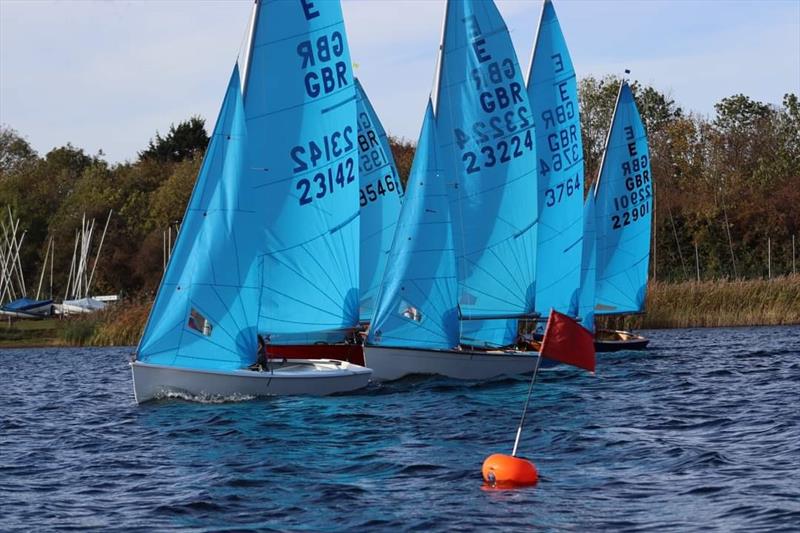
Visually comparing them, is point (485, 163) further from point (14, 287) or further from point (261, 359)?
point (14, 287)

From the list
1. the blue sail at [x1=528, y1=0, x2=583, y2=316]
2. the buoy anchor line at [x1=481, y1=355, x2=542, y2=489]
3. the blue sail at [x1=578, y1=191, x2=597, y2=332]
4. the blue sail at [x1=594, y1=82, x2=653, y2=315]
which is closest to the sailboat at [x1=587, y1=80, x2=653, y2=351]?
the blue sail at [x1=594, y1=82, x2=653, y2=315]

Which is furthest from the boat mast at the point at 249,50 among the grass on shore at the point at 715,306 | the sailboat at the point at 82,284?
the sailboat at the point at 82,284

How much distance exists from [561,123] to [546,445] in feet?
53.3

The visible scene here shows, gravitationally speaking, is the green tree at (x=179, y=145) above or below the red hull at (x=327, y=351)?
above

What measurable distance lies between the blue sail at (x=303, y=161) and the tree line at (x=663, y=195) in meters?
32.8

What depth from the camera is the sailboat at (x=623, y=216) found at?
126ft

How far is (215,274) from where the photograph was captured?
22.1m

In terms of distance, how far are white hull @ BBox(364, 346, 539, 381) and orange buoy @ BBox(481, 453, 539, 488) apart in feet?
35.6

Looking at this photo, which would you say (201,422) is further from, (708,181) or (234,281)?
(708,181)

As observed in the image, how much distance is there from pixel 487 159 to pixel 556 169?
4.10 meters

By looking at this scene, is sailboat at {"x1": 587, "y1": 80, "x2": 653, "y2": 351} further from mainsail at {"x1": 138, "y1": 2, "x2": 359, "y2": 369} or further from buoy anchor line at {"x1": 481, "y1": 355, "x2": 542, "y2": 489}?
buoy anchor line at {"x1": 481, "y1": 355, "x2": 542, "y2": 489}

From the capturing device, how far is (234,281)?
22.5m

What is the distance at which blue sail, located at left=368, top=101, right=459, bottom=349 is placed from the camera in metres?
25.6

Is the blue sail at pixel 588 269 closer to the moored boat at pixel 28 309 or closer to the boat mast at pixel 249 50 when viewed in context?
the boat mast at pixel 249 50
